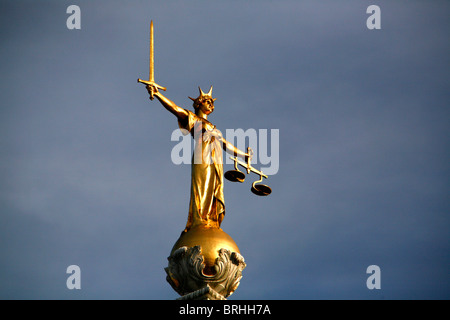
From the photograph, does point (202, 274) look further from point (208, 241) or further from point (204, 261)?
point (208, 241)

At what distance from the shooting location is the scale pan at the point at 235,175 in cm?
3831

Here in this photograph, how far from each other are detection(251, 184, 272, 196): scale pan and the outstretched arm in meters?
3.44

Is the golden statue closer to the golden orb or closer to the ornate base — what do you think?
the golden orb

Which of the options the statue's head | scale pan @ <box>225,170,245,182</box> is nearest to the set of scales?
scale pan @ <box>225,170,245,182</box>

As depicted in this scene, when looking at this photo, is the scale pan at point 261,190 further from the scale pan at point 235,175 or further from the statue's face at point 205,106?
the statue's face at point 205,106

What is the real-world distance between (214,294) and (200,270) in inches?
34.9

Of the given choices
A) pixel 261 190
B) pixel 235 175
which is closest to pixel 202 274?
pixel 235 175

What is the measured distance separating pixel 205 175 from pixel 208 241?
107 inches

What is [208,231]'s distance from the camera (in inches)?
1501

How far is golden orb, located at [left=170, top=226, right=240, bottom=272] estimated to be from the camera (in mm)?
37375

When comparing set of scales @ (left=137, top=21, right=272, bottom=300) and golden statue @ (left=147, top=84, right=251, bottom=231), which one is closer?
set of scales @ (left=137, top=21, right=272, bottom=300)

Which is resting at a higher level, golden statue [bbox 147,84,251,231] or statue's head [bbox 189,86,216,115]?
statue's head [bbox 189,86,216,115]

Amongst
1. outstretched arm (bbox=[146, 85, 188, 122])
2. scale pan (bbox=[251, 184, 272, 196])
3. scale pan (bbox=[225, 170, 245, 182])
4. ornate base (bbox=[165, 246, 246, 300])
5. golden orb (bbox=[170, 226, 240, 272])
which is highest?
outstretched arm (bbox=[146, 85, 188, 122])
